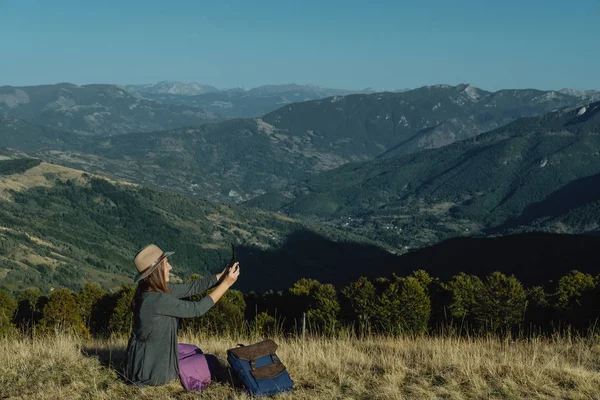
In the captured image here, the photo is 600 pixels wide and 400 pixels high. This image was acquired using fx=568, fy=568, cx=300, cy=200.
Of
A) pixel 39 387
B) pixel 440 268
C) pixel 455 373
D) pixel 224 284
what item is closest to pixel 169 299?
pixel 224 284

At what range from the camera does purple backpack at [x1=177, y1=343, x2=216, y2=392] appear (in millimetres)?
10070

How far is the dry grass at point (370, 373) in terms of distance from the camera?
9633 millimetres

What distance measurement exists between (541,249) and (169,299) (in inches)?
4613

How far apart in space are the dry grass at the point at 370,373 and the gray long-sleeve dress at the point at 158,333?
0.27 metres

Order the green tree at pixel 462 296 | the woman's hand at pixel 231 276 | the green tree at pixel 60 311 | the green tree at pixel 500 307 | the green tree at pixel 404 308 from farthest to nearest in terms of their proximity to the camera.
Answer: the green tree at pixel 462 296, the green tree at pixel 60 311, the green tree at pixel 404 308, the green tree at pixel 500 307, the woman's hand at pixel 231 276

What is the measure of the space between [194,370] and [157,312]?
4.53ft

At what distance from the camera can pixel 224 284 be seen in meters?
9.78

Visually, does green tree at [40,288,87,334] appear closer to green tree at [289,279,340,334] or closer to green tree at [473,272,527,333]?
green tree at [289,279,340,334]

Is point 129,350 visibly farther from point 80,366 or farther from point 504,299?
point 504,299

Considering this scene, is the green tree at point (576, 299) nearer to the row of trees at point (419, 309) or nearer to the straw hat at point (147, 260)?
the row of trees at point (419, 309)

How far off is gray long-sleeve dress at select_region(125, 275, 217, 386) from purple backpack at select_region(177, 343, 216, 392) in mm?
183

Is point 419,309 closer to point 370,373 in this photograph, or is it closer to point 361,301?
point 361,301

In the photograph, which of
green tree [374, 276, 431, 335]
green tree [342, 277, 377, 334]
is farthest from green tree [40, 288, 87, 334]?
green tree [374, 276, 431, 335]

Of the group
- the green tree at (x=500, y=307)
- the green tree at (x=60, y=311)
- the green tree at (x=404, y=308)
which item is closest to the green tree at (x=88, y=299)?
the green tree at (x=60, y=311)
